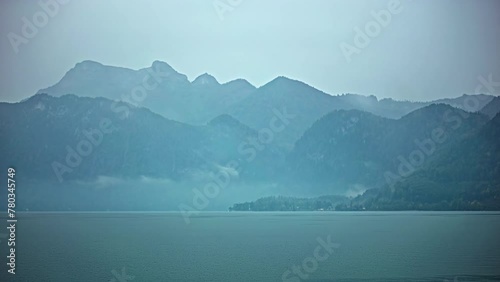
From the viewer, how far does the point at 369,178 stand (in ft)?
457

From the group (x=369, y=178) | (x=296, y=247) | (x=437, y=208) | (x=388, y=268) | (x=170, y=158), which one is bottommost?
(x=388, y=268)

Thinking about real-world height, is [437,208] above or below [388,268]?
above

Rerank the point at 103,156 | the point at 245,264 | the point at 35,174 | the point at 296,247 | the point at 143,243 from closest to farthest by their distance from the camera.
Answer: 1. the point at 245,264
2. the point at 296,247
3. the point at 143,243
4. the point at 35,174
5. the point at 103,156

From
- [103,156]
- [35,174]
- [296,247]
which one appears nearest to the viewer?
[296,247]

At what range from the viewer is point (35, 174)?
109m

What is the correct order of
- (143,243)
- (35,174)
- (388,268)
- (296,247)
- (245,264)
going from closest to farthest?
(388,268) < (245,264) < (296,247) < (143,243) < (35,174)

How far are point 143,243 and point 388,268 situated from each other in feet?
70.9

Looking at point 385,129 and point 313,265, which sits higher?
point 385,129

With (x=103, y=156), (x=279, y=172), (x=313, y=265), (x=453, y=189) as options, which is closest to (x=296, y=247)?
(x=313, y=265)

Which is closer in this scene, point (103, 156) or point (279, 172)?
point (103, 156)

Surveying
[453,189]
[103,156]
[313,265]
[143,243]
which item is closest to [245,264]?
[313,265]

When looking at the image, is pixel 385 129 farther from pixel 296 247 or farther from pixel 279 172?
pixel 296 247

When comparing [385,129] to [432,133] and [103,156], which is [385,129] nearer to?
[432,133]

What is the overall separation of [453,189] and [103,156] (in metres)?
71.3
